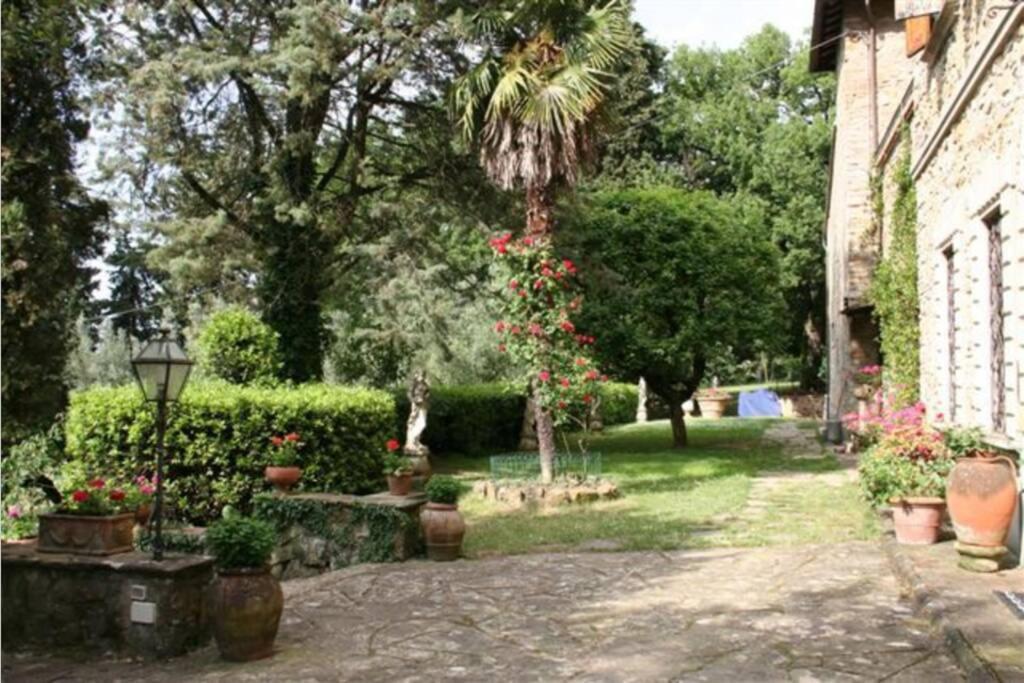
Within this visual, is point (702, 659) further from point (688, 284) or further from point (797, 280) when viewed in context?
point (797, 280)

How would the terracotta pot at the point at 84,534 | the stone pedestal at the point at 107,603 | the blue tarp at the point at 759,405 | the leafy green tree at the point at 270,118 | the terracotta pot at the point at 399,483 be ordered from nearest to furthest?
the stone pedestal at the point at 107,603
the terracotta pot at the point at 84,534
the terracotta pot at the point at 399,483
the leafy green tree at the point at 270,118
the blue tarp at the point at 759,405

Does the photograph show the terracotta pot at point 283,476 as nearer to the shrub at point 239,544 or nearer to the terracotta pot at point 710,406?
the shrub at point 239,544

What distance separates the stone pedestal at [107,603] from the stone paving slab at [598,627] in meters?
0.17

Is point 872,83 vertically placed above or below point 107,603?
above

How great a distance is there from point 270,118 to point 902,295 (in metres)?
11.7

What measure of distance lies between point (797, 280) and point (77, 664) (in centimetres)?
3009

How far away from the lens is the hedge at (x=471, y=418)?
19.6 m

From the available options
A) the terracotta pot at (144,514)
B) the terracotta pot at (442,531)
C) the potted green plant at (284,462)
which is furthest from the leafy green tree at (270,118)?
the terracotta pot at (442,531)

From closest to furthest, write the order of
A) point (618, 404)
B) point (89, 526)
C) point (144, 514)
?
1. point (89, 526)
2. point (144, 514)
3. point (618, 404)

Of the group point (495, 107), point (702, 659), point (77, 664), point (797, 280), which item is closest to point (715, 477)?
point (495, 107)

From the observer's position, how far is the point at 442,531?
8.73 m

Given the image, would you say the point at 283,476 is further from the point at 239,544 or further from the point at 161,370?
the point at 239,544

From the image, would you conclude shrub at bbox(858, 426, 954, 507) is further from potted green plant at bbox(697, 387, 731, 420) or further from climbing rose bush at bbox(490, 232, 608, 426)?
potted green plant at bbox(697, 387, 731, 420)

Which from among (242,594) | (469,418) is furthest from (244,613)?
(469,418)
